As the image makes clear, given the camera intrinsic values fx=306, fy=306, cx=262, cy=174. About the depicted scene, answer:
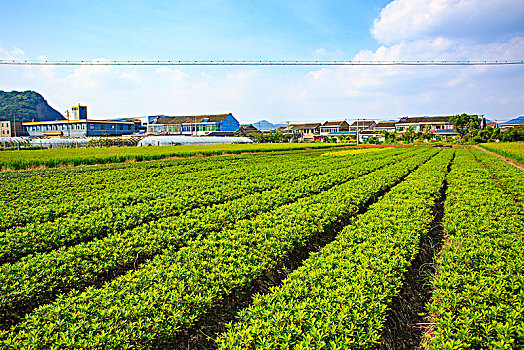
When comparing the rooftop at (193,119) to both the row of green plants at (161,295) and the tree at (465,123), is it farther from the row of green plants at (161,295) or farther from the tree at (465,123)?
the row of green plants at (161,295)

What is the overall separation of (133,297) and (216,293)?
45.8 inches

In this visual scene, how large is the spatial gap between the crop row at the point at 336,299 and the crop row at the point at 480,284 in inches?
27.0

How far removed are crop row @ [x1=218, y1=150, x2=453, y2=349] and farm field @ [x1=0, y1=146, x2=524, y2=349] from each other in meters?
0.02

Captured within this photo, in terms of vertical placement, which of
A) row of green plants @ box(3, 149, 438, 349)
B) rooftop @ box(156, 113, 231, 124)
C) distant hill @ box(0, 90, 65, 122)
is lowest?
row of green plants @ box(3, 149, 438, 349)

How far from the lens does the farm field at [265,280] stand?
3742mm

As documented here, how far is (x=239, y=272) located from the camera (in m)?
5.07

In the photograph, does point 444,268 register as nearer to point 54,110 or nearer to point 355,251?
point 355,251

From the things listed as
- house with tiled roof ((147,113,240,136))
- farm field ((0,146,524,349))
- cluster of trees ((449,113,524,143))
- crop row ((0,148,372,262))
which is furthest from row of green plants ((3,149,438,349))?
cluster of trees ((449,113,524,143))

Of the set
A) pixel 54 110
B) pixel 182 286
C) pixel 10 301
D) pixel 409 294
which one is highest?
pixel 54 110

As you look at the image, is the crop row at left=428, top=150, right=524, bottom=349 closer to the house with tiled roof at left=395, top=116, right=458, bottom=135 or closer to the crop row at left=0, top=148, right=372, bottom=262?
the crop row at left=0, top=148, right=372, bottom=262

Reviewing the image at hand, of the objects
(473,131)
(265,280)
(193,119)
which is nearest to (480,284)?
(265,280)

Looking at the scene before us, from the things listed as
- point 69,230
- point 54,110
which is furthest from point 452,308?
point 54,110

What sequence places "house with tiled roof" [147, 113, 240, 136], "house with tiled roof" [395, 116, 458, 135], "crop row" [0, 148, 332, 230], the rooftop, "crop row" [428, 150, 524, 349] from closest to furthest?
"crop row" [428, 150, 524, 349] → "crop row" [0, 148, 332, 230] → "house with tiled roof" [147, 113, 240, 136] → the rooftop → "house with tiled roof" [395, 116, 458, 135]

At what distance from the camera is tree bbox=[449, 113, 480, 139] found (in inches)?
3615
